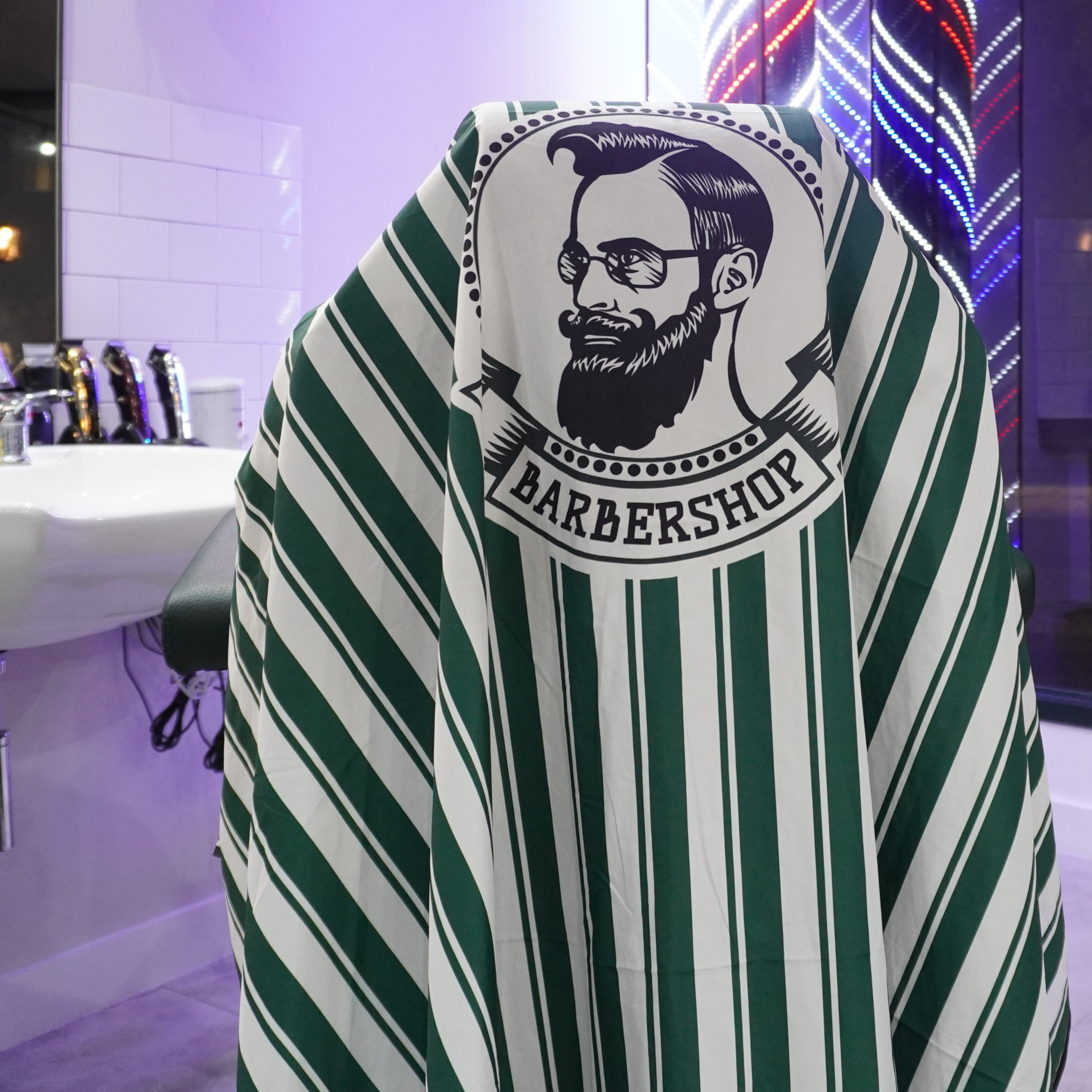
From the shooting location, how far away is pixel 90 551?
3.60ft

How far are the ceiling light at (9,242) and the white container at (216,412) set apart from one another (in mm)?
332

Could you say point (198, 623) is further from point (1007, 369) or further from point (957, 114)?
point (1007, 369)

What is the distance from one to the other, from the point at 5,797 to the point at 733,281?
1.26 meters

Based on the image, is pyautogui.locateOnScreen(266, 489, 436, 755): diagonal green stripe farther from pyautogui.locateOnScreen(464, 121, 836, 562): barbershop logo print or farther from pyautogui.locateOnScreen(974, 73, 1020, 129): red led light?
pyautogui.locateOnScreen(974, 73, 1020, 129): red led light

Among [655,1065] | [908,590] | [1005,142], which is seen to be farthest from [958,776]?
[1005,142]

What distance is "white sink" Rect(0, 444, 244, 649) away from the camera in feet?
3.39

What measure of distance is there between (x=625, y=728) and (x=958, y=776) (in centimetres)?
20

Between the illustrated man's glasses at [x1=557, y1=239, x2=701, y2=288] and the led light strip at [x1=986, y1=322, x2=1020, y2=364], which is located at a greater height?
the led light strip at [x1=986, y1=322, x2=1020, y2=364]

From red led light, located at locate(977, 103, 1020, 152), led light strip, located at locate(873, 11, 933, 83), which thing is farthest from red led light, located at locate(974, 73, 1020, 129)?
led light strip, located at locate(873, 11, 933, 83)

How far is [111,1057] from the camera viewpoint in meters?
1.69

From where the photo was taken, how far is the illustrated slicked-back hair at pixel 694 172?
638 mm

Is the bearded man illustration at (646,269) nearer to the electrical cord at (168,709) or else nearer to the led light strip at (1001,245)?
the electrical cord at (168,709)

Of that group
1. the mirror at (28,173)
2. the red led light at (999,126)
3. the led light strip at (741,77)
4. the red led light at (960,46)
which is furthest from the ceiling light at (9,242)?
the red led light at (999,126)

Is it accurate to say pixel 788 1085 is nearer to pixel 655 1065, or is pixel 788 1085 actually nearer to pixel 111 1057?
pixel 655 1065
